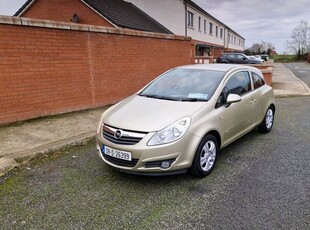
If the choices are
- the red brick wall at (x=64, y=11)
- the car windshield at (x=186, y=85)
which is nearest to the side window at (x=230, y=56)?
the red brick wall at (x=64, y=11)

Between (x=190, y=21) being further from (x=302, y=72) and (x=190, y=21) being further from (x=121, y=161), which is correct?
(x=121, y=161)

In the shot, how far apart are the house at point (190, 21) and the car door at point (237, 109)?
1149cm

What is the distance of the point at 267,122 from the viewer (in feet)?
18.6

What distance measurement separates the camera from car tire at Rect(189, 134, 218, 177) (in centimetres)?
349

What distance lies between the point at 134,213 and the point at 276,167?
2304mm

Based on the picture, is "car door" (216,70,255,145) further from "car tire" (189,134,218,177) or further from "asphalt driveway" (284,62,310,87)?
"asphalt driveway" (284,62,310,87)

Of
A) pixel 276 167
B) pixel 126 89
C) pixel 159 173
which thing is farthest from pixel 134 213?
pixel 126 89

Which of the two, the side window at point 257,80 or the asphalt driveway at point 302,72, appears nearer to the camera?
the side window at point 257,80

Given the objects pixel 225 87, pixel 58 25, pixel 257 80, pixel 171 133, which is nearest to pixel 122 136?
pixel 171 133

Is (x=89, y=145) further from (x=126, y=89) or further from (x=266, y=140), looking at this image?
(x=126, y=89)

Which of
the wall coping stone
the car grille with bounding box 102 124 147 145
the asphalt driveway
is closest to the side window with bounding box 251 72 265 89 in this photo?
the car grille with bounding box 102 124 147 145

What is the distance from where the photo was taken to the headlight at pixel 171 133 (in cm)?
325

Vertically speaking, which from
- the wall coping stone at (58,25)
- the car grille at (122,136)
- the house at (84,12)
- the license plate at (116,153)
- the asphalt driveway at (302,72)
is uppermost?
the house at (84,12)

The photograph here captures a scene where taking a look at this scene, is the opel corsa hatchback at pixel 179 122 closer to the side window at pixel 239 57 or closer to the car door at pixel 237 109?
the car door at pixel 237 109
